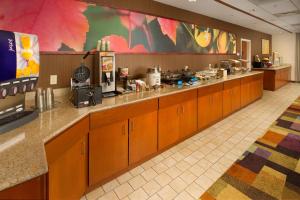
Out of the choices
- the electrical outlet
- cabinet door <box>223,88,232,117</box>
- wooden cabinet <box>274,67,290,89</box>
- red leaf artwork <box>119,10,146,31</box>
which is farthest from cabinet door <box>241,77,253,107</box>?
the electrical outlet

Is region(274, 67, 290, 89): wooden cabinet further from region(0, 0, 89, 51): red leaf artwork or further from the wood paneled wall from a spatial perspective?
region(0, 0, 89, 51): red leaf artwork

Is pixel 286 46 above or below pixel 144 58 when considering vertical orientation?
above

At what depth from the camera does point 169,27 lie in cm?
375

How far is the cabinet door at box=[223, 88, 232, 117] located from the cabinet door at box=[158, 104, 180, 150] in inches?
67.4

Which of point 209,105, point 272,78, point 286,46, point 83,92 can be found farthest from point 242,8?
point 286,46

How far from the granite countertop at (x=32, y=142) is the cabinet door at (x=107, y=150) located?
0.83 feet

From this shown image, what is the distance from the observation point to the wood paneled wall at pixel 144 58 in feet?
7.75

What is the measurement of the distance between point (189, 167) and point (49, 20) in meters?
2.41

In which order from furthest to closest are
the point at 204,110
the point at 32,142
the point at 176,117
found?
1. the point at 204,110
2. the point at 176,117
3. the point at 32,142

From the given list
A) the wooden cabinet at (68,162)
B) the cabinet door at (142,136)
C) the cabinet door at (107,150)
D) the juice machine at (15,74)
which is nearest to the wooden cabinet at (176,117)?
the cabinet door at (142,136)

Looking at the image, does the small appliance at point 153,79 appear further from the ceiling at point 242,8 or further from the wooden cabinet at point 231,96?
the wooden cabinet at point 231,96

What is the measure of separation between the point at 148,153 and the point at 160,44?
1.98 meters

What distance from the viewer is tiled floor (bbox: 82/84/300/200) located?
2.07 m

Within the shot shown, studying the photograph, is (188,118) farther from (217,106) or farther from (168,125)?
(217,106)
